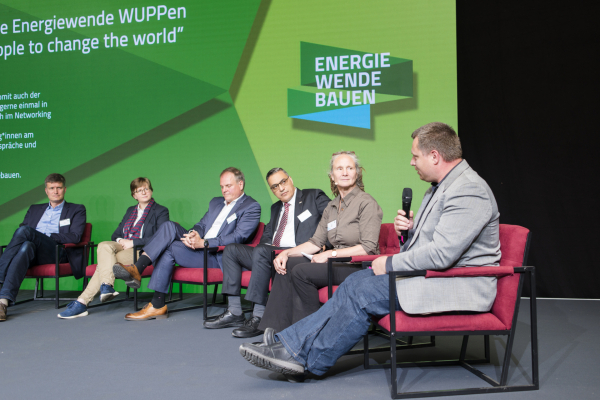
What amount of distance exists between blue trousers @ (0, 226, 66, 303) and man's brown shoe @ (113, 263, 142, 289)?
3.14 ft

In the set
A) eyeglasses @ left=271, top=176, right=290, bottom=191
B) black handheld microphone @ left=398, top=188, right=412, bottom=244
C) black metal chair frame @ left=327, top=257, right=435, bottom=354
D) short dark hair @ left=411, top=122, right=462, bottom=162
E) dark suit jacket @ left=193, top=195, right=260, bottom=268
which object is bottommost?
black metal chair frame @ left=327, top=257, right=435, bottom=354

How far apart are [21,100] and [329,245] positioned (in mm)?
4107

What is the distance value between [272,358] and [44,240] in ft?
10.1

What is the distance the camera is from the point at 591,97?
4.19 m

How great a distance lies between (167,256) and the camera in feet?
12.0

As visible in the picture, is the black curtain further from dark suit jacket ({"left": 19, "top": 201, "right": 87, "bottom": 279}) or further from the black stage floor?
dark suit jacket ({"left": 19, "top": 201, "right": 87, "bottom": 279})

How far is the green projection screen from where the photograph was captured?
4.42 metres

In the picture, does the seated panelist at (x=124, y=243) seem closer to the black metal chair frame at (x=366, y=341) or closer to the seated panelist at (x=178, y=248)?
the seated panelist at (x=178, y=248)

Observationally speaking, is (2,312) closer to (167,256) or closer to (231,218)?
(167,256)

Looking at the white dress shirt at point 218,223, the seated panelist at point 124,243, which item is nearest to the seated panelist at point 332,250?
the white dress shirt at point 218,223

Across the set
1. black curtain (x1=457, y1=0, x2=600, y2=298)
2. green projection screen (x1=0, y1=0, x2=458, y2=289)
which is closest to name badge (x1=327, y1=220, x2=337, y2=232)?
green projection screen (x1=0, y1=0, x2=458, y2=289)

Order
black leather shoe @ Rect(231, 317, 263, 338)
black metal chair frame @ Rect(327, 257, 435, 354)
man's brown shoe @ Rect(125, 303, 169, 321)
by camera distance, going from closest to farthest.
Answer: black metal chair frame @ Rect(327, 257, 435, 354), black leather shoe @ Rect(231, 317, 263, 338), man's brown shoe @ Rect(125, 303, 169, 321)

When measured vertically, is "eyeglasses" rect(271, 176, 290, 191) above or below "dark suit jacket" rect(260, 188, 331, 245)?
above

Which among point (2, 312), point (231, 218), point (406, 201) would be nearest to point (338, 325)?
point (406, 201)
